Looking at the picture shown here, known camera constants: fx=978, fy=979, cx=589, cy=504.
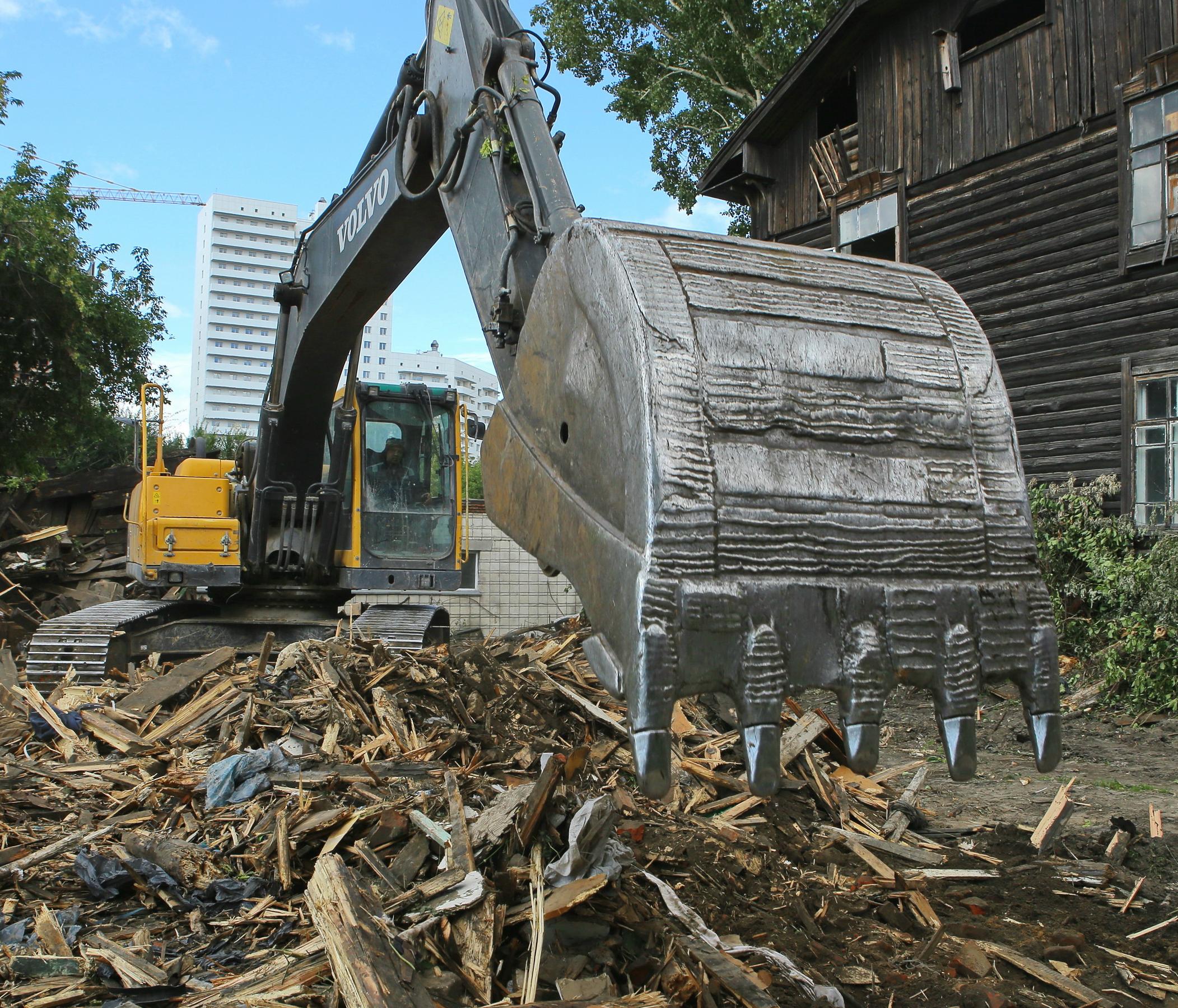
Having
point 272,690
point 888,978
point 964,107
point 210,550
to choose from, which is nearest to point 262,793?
point 272,690

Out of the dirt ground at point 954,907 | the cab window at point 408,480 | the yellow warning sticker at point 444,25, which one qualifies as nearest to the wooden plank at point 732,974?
the dirt ground at point 954,907

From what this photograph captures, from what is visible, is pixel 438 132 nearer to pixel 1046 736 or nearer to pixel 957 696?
pixel 957 696

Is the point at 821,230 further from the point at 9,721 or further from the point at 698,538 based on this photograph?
the point at 698,538

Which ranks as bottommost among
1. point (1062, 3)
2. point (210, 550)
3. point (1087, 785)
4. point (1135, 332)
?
point (1087, 785)

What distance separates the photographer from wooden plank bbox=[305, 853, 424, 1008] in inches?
102

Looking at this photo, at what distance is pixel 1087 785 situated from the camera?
21.4ft

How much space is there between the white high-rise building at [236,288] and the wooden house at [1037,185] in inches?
4688

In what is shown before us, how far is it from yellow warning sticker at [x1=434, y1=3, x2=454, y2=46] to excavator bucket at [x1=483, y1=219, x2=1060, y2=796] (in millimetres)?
2181

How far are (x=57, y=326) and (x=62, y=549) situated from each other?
410 centimetres

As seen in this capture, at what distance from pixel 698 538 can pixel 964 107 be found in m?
12.5

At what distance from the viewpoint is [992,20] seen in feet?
43.7

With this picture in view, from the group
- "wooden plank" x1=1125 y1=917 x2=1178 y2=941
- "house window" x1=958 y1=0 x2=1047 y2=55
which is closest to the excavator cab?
"wooden plank" x1=1125 y1=917 x2=1178 y2=941

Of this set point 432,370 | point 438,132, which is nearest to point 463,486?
point 438,132

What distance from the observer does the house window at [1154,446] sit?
9.98m
